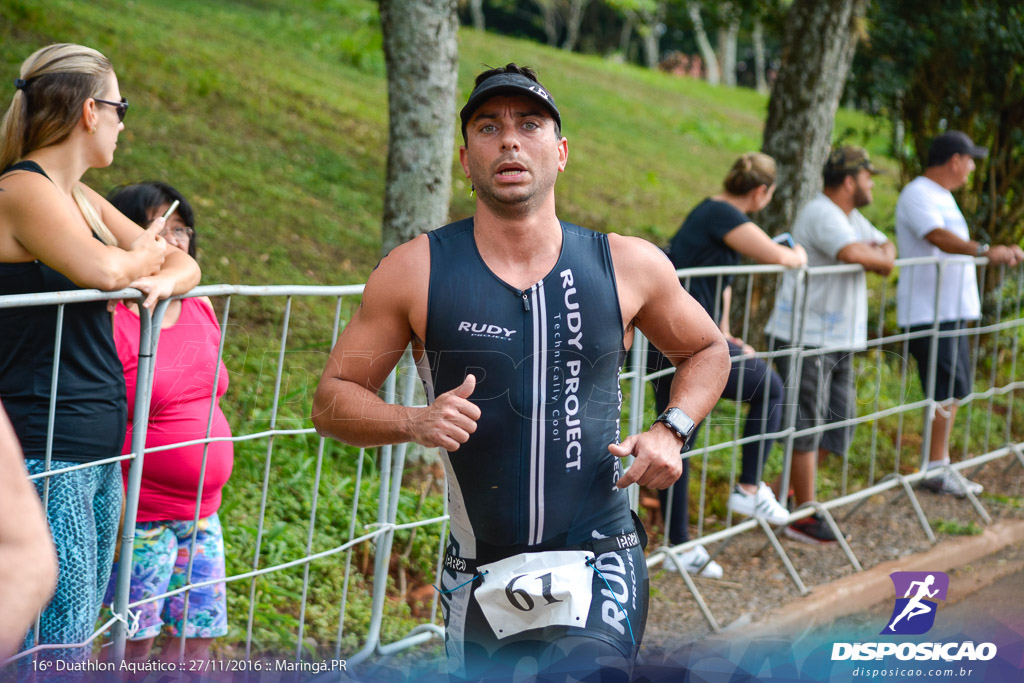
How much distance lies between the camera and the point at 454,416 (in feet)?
7.48

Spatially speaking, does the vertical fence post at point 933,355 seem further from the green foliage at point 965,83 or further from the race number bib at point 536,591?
the race number bib at point 536,591

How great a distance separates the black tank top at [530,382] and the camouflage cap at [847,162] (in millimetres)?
3487

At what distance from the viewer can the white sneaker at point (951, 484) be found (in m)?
6.51

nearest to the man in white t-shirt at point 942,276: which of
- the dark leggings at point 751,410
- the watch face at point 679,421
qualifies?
the dark leggings at point 751,410

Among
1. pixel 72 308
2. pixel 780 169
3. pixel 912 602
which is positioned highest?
pixel 780 169

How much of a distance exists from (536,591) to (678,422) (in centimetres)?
56

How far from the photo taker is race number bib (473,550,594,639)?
101 inches

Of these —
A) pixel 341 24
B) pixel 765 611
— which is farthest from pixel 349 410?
pixel 341 24

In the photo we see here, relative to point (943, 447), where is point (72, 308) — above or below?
above

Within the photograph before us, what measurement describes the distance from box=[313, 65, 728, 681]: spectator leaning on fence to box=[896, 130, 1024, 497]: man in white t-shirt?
161 inches

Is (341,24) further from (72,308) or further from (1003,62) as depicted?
(72,308)

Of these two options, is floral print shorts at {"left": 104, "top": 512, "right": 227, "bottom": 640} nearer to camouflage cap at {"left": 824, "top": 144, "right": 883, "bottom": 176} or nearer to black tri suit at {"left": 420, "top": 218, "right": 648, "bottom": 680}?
black tri suit at {"left": 420, "top": 218, "right": 648, "bottom": 680}

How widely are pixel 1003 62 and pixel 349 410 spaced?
7.83 meters

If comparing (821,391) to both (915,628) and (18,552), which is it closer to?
(915,628)
